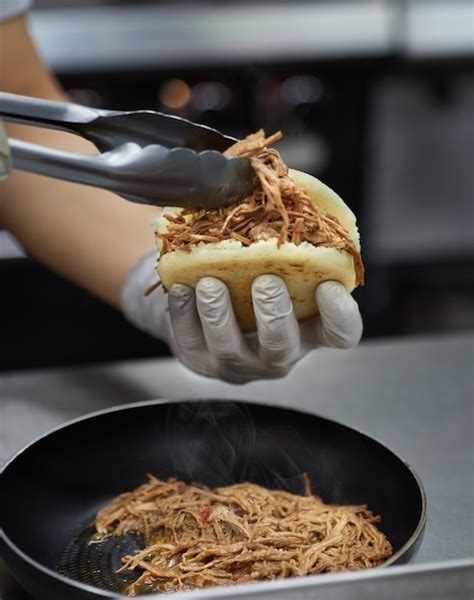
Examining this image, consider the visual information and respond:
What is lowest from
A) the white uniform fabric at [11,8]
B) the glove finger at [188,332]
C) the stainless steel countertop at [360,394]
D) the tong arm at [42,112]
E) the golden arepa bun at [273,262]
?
the stainless steel countertop at [360,394]

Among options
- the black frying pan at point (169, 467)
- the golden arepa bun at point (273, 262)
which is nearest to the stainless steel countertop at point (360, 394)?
the black frying pan at point (169, 467)

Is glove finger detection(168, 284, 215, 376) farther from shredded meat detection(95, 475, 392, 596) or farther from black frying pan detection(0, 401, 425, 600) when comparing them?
shredded meat detection(95, 475, 392, 596)

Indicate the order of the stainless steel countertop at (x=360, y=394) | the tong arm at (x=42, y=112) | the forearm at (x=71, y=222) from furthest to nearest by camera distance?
the forearm at (x=71, y=222), the stainless steel countertop at (x=360, y=394), the tong arm at (x=42, y=112)

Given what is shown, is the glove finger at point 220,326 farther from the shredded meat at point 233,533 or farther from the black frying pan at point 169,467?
the shredded meat at point 233,533

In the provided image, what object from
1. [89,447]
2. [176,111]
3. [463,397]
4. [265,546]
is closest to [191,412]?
[89,447]

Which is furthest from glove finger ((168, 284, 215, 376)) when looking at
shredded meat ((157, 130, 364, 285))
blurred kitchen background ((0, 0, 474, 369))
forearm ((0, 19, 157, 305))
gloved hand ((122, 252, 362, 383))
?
blurred kitchen background ((0, 0, 474, 369))

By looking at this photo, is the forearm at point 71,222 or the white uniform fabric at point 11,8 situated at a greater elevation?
the white uniform fabric at point 11,8

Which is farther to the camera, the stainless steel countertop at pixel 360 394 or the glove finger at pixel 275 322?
the stainless steel countertop at pixel 360 394
